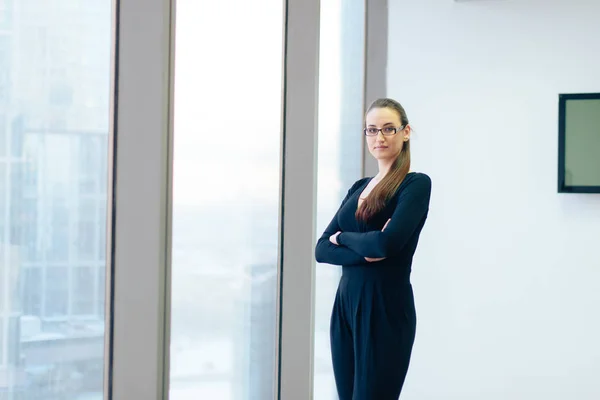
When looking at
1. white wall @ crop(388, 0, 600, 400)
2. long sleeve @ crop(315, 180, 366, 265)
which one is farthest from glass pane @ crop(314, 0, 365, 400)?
long sleeve @ crop(315, 180, 366, 265)

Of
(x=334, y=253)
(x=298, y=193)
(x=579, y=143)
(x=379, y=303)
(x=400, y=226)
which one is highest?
(x=579, y=143)

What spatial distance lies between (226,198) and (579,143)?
6.09ft

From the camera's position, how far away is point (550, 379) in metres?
3.40

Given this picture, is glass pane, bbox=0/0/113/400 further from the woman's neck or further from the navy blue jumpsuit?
the woman's neck

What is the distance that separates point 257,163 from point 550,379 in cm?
193

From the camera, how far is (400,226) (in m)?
2.08

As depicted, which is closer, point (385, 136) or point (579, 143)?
point (385, 136)

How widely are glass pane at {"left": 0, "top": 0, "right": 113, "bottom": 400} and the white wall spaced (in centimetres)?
187

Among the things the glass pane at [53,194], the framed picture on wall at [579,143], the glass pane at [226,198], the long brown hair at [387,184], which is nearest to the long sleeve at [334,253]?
the long brown hair at [387,184]

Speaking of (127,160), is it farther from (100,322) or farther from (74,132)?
(100,322)

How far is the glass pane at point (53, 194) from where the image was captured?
196 centimetres

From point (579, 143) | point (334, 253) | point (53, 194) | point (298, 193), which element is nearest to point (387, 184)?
point (334, 253)

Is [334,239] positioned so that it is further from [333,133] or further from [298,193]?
[333,133]

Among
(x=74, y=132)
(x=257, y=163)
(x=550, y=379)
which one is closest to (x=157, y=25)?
(x=74, y=132)
